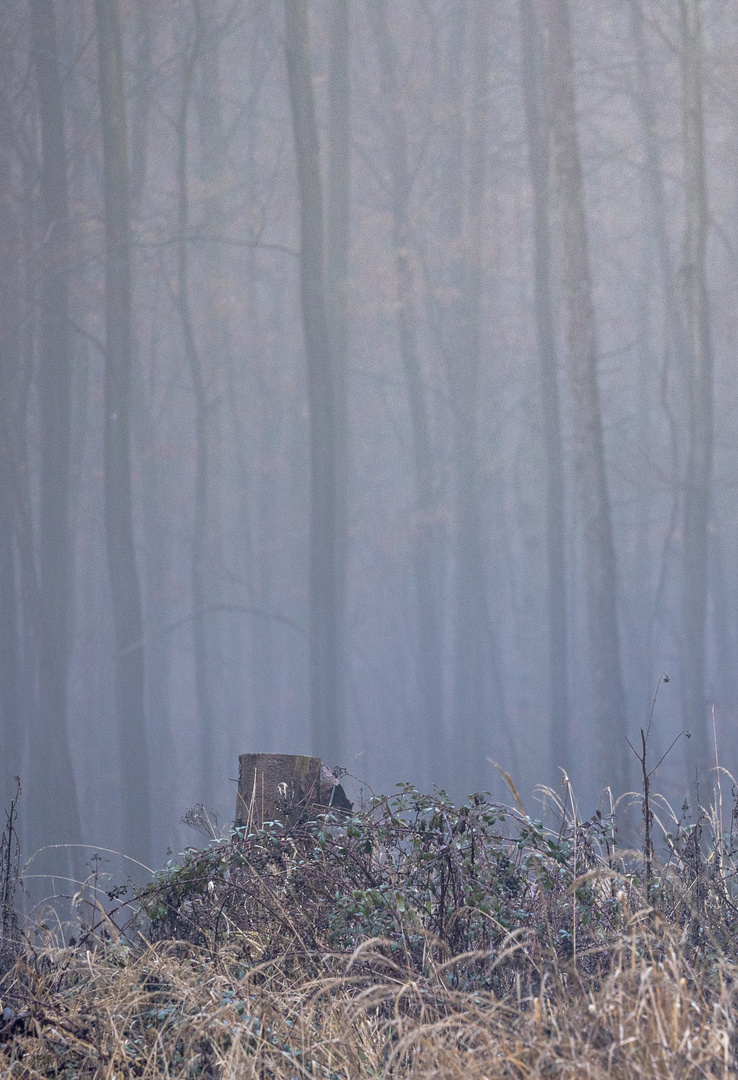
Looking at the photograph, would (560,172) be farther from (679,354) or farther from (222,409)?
(222,409)

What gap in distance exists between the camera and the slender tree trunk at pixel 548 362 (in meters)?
14.8

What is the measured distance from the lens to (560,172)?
1051 centimetres

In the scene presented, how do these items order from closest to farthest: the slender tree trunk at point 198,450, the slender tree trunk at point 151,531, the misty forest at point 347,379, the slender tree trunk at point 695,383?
the misty forest at point 347,379 < the slender tree trunk at point 695,383 < the slender tree trunk at point 198,450 < the slender tree trunk at point 151,531

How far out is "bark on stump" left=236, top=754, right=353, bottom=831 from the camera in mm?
4230

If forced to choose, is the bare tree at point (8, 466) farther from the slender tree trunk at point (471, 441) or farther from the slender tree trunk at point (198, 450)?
the slender tree trunk at point (471, 441)

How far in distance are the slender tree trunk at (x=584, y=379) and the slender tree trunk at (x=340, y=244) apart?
5097 mm

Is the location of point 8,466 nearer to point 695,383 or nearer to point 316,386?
point 316,386

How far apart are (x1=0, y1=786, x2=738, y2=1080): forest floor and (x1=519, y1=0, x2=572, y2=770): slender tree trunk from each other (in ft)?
35.8

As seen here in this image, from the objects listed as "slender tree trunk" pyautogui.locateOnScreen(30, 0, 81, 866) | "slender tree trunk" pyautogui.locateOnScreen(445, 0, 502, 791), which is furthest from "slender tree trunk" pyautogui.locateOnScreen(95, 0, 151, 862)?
"slender tree trunk" pyautogui.locateOnScreen(445, 0, 502, 791)

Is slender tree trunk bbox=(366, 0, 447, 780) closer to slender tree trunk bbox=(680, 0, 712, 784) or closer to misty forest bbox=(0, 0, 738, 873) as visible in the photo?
misty forest bbox=(0, 0, 738, 873)

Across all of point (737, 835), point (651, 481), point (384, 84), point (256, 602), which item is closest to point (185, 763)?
point (256, 602)

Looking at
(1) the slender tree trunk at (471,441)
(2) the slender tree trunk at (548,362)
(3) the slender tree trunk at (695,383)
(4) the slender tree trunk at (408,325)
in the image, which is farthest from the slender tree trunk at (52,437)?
(3) the slender tree trunk at (695,383)

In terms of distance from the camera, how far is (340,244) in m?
16.4

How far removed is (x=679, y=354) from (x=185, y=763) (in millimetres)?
16222
